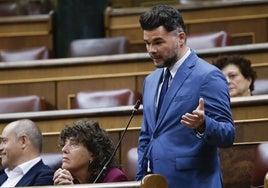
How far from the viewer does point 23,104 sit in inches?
99.7

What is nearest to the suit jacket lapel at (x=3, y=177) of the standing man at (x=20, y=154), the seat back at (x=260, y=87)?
the standing man at (x=20, y=154)

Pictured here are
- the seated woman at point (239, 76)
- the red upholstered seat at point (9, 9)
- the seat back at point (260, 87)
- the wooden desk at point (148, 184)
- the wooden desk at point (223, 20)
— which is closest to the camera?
the wooden desk at point (148, 184)

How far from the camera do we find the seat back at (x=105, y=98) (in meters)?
2.46

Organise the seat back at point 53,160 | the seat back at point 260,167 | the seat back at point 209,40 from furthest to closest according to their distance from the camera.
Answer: the seat back at point 209,40
the seat back at point 53,160
the seat back at point 260,167

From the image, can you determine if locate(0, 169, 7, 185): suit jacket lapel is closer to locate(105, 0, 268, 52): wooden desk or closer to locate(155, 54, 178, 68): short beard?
locate(155, 54, 178, 68): short beard

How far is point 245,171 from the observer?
6.63ft

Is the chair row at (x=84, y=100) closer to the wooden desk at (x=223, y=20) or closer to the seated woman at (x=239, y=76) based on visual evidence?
the seated woman at (x=239, y=76)

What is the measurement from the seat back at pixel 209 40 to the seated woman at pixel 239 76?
528 millimetres

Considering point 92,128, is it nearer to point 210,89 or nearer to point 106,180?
point 106,180

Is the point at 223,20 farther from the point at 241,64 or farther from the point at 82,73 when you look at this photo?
the point at 241,64

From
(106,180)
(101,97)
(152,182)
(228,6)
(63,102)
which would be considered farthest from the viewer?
(228,6)

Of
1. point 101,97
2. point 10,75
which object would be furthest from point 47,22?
point 101,97

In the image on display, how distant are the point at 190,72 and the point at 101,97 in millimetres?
964

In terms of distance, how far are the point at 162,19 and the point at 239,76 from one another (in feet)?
2.46
